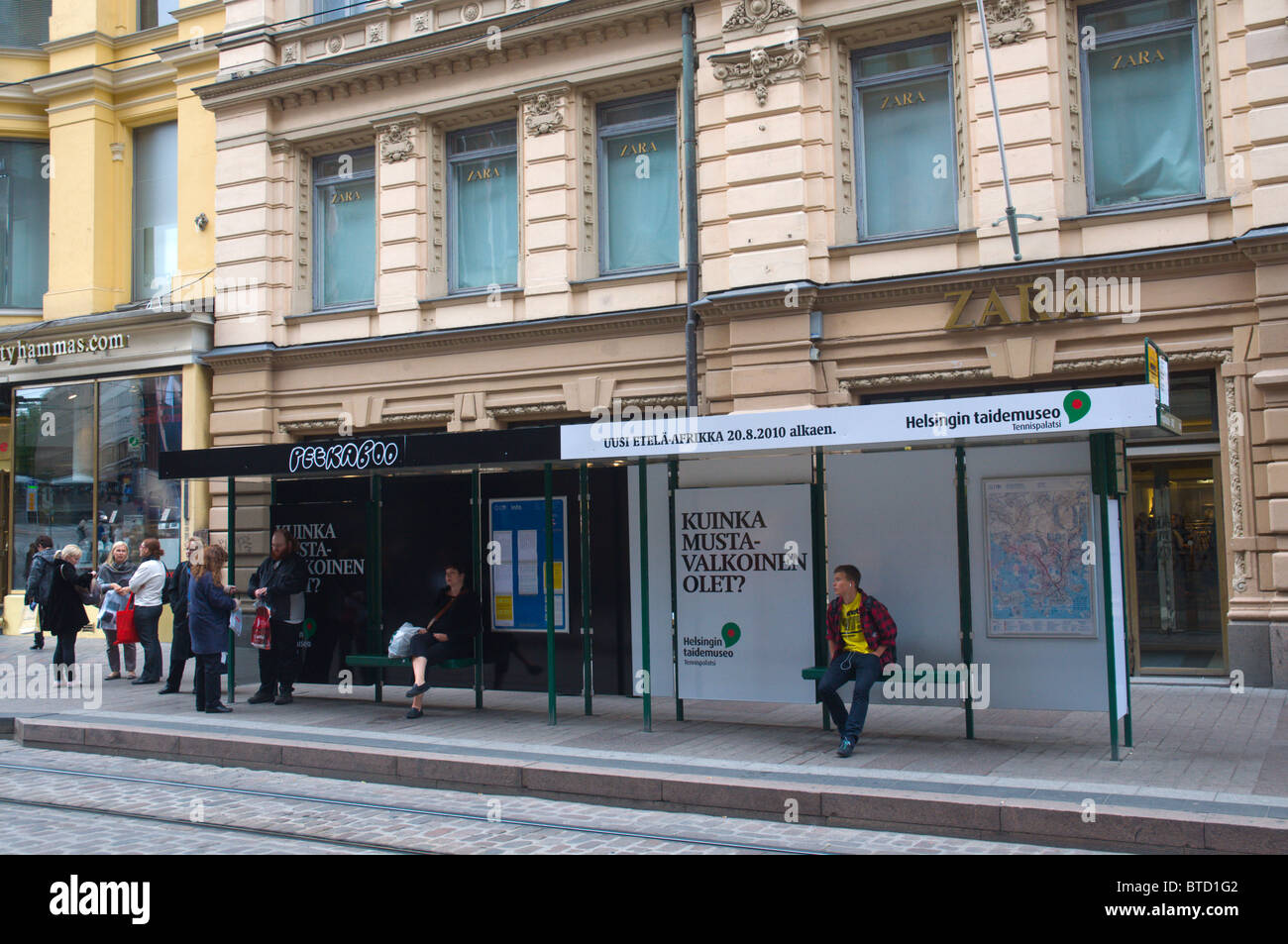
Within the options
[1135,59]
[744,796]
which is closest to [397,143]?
[1135,59]

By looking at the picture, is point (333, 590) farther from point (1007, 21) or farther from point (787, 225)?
point (1007, 21)

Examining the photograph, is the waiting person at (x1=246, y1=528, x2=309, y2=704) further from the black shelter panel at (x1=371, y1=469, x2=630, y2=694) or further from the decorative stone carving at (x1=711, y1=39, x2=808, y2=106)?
the decorative stone carving at (x1=711, y1=39, x2=808, y2=106)

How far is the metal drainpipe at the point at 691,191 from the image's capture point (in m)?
17.1

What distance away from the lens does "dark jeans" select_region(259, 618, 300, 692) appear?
531 inches

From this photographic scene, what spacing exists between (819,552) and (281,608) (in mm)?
6312

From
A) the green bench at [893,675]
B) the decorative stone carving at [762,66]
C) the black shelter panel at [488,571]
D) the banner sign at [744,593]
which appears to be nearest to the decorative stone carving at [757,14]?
the decorative stone carving at [762,66]

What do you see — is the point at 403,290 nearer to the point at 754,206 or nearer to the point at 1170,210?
Answer: the point at 754,206

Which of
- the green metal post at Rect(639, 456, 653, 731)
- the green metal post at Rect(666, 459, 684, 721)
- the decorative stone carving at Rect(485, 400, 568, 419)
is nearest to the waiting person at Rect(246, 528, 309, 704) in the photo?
the green metal post at Rect(639, 456, 653, 731)

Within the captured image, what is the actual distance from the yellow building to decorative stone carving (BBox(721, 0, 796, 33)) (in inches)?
410

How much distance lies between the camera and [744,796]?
8.58m

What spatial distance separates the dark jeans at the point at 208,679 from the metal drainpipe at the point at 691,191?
7443 millimetres

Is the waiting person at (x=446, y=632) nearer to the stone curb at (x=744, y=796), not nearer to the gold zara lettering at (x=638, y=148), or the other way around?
the stone curb at (x=744, y=796)

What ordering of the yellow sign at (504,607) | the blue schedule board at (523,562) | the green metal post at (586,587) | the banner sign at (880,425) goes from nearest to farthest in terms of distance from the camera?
the banner sign at (880,425) → the green metal post at (586,587) → the blue schedule board at (523,562) → the yellow sign at (504,607)
